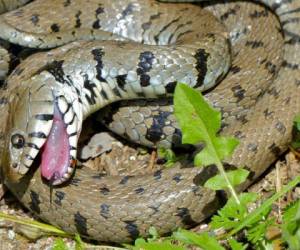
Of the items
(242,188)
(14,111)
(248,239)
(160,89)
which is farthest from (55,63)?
(248,239)

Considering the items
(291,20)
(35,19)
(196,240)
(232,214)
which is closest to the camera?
(196,240)

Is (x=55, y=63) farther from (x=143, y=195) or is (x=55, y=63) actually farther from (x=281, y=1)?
(x=281, y=1)

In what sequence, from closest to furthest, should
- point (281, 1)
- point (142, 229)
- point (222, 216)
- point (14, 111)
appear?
point (222, 216) → point (142, 229) → point (14, 111) → point (281, 1)

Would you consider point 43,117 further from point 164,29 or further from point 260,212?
point 260,212

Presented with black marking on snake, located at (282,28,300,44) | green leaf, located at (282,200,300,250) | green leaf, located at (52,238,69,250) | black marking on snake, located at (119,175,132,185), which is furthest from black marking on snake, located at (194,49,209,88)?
green leaf, located at (282,200,300,250)

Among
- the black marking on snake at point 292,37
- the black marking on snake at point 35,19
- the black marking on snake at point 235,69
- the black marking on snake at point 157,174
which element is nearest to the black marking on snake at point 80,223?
the black marking on snake at point 157,174

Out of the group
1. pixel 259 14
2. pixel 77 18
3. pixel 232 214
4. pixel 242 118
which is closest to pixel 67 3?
pixel 77 18

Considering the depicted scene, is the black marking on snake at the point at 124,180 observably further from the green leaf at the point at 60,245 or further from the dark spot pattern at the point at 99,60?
the dark spot pattern at the point at 99,60
